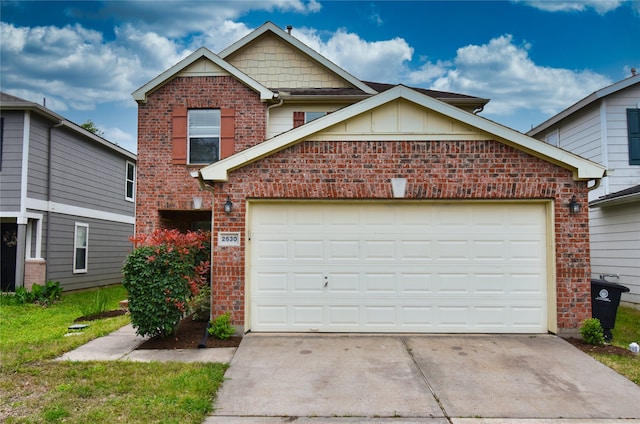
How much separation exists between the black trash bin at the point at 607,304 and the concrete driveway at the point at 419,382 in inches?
35.5

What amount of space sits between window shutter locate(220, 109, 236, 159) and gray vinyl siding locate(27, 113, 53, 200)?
6.04 m

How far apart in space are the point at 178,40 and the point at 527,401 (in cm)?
1385

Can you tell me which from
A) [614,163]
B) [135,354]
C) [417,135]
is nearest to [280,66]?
[417,135]

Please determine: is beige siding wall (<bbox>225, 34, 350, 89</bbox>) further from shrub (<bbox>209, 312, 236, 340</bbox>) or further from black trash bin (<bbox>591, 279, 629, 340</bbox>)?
black trash bin (<bbox>591, 279, 629, 340</bbox>)

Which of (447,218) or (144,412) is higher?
(447,218)

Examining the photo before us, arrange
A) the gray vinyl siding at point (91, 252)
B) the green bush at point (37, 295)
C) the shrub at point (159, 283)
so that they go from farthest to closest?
the gray vinyl siding at point (91, 252), the green bush at point (37, 295), the shrub at point (159, 283)

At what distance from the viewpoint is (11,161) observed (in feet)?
39.9

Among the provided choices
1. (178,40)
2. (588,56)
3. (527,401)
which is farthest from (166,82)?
(588,56)

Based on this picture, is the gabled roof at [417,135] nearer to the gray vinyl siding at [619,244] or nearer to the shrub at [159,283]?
the shrub at [159,283]

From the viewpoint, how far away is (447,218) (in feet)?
24.9

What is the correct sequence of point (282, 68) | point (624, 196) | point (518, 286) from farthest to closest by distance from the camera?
1. point (282, 68)
2. point (624, 196)
3. point (518, 286)

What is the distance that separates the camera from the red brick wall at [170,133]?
10.8 m

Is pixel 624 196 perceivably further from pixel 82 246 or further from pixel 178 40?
pixel 82 246

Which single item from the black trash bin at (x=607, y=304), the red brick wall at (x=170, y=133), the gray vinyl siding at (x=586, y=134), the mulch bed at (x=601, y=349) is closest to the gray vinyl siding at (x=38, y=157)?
the red brick wall at (x=170, y=133)
